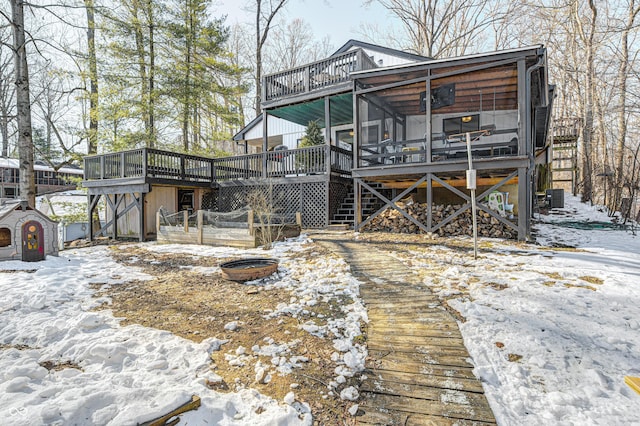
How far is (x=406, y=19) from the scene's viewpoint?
18766 millimetres

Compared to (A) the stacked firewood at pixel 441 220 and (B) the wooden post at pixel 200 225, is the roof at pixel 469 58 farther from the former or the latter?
(B) the wooden post at pixel 200 225

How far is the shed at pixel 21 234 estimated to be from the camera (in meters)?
5.84

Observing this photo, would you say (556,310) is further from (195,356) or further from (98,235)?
(98,235)

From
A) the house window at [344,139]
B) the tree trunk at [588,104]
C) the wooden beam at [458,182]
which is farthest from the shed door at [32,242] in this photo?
the tree trunk at [588,104]

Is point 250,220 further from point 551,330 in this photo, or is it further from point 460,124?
point 460,124

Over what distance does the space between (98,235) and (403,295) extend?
13060 mm

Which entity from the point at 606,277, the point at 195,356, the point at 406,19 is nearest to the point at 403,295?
the point at 195,356

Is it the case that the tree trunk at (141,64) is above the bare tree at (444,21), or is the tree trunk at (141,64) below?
below

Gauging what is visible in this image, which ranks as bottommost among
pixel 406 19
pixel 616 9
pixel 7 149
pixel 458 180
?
pixel 458 180

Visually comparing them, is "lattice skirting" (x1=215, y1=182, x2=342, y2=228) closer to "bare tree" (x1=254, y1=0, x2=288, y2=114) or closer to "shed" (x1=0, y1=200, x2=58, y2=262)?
"shed" (x1=0, y1=200, x2=58, y2=262)

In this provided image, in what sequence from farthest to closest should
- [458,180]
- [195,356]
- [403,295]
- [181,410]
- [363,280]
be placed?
1. [458,180]
2. [363,280]
3. [403,295]
4. [195,356]
5. [181,410]

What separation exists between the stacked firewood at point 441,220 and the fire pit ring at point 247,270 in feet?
15.0

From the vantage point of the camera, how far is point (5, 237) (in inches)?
234

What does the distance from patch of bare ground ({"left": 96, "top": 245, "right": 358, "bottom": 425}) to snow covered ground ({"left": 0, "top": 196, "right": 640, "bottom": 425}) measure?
0.44ft
